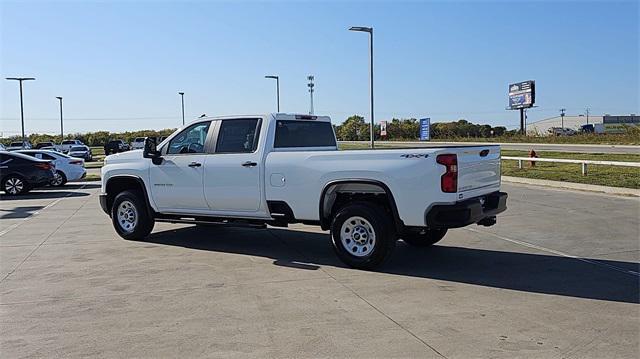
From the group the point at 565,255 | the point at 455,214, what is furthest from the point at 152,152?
the point at 565,255

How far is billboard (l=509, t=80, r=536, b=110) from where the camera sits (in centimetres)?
7919

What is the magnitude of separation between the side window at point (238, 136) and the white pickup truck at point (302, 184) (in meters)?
0.01

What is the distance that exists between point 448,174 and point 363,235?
1.36 metres

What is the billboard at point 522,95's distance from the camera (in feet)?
260

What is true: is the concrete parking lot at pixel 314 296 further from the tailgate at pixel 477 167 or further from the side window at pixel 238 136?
the side window at pixel 238 136

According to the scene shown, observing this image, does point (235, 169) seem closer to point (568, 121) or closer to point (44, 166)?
point (44, 166)

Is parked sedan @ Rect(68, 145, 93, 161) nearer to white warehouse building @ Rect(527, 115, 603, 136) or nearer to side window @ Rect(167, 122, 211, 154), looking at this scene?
side window @ Rect(167, 122, 211, 154)

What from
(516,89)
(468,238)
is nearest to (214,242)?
(468,238)

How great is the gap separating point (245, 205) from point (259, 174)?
545 millimetres

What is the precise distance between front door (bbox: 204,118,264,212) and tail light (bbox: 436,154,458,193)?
2.60 meters

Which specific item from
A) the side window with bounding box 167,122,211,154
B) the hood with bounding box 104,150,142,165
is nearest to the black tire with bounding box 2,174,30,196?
the hood with bounding box 104,150,142,165

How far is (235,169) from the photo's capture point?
28.0 feet

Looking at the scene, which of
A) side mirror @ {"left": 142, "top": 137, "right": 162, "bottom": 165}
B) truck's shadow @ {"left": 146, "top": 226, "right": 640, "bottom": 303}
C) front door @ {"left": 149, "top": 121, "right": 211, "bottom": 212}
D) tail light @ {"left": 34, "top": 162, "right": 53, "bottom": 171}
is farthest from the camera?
tail light @ {"left": 34, "top": 162, "right": 53, "bottom": 171}

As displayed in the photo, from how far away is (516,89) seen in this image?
274ft
